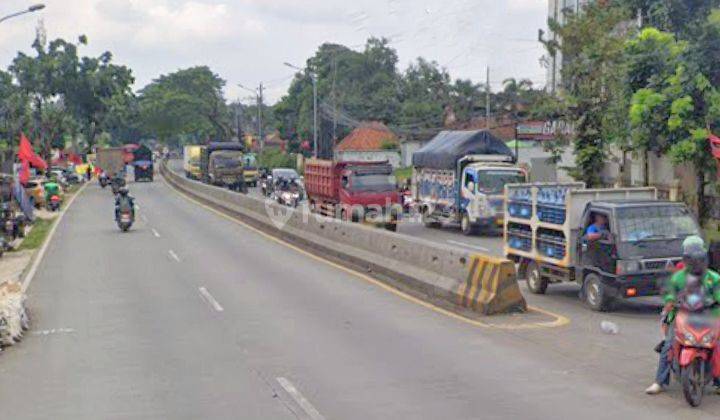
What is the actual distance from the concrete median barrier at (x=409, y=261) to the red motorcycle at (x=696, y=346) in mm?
5307

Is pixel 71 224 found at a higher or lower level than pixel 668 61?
lower

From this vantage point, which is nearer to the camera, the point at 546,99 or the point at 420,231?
the point at 420,231

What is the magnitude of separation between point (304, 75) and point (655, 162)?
74017 mm

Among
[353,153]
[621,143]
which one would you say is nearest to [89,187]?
[353,153]

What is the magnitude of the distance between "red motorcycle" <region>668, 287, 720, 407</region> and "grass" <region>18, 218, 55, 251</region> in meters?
22.7

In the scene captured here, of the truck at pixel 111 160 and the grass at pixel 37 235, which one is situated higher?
the truck at pixel 111 160

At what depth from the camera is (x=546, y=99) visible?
3697cm

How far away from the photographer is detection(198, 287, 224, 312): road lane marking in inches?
627

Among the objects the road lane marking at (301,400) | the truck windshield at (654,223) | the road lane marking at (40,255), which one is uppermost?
the truck windshield at (654,223)

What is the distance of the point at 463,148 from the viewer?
106ft

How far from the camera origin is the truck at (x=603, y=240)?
1432 centimetres

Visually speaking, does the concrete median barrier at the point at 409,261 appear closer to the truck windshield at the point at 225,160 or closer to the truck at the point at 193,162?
the truck windshield at the point at 225,160

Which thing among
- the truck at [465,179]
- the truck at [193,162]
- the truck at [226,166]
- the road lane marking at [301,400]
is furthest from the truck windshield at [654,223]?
the truck at [193,162]

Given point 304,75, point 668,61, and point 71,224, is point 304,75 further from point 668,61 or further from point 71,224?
point 668,61
